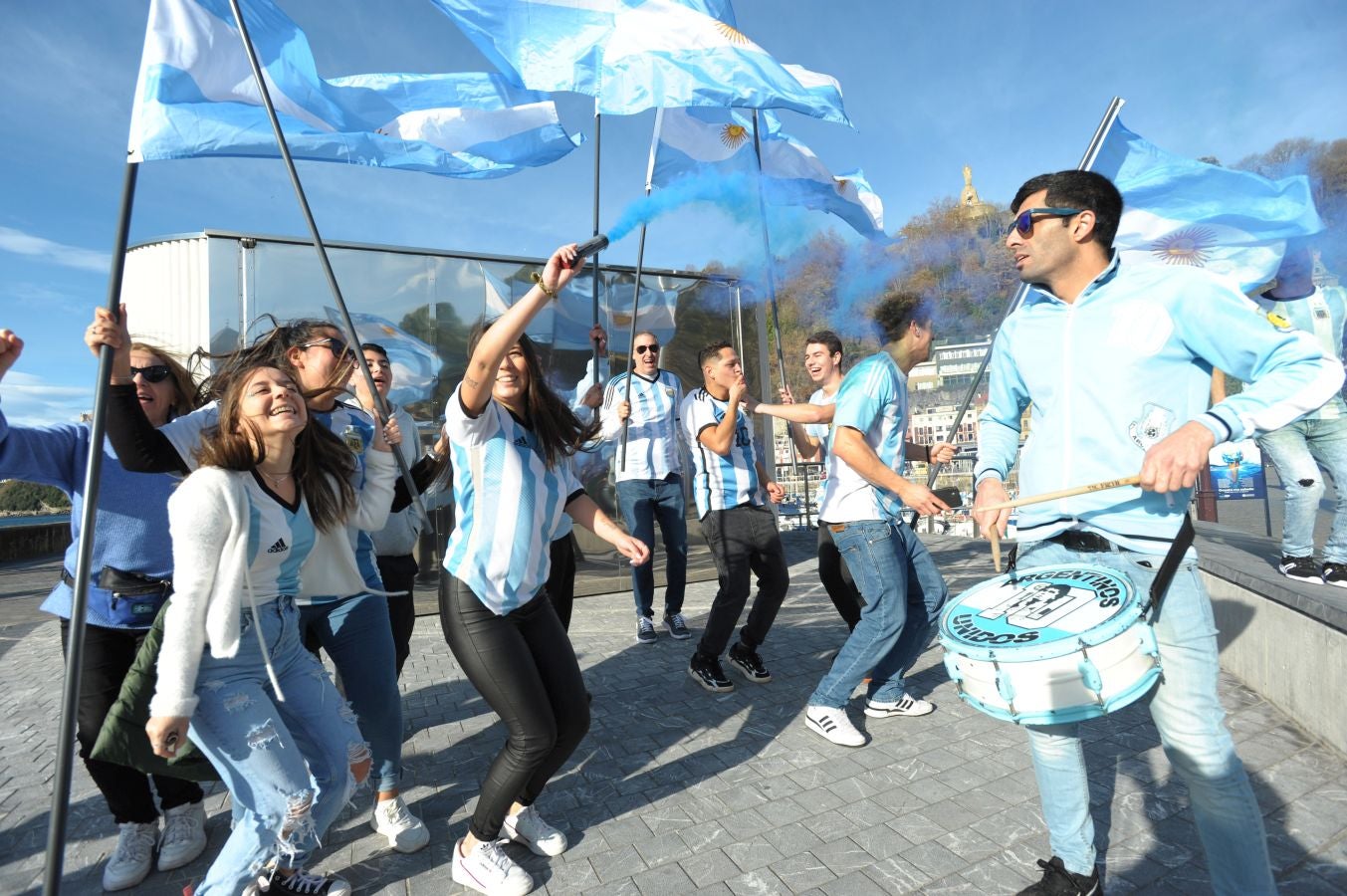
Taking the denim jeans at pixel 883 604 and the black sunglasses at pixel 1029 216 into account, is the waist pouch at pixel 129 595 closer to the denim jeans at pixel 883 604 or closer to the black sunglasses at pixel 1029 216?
the denim jeans at pixel 883 604

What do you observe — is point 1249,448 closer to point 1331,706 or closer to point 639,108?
point 1331,706

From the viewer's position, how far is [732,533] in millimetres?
4898

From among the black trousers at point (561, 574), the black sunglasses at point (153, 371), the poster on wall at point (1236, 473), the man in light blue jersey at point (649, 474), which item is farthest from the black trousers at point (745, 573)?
the poster on wall at point (1236, 473)

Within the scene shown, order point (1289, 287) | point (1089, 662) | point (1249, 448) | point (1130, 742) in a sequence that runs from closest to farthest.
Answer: point (1089, 662) < point (1130, 742) < point (1289, 287) < point (1249, 448)

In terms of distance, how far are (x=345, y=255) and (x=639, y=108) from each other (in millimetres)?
4055

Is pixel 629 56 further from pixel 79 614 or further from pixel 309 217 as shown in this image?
pixel 79 614

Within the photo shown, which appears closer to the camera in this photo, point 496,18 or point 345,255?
point 496,18

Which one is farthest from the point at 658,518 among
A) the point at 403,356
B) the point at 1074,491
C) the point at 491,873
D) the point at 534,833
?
the point at 1074,491

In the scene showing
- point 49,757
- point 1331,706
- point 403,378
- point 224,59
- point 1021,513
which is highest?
point 224,59

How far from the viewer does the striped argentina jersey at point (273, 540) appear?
2361 mm

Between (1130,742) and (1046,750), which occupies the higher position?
(1046,750)

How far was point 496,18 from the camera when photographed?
411 cm

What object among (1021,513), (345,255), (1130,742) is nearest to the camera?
(1021,513)

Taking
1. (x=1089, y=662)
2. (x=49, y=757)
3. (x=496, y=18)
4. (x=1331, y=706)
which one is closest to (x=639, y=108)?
(x=496, y=18)
